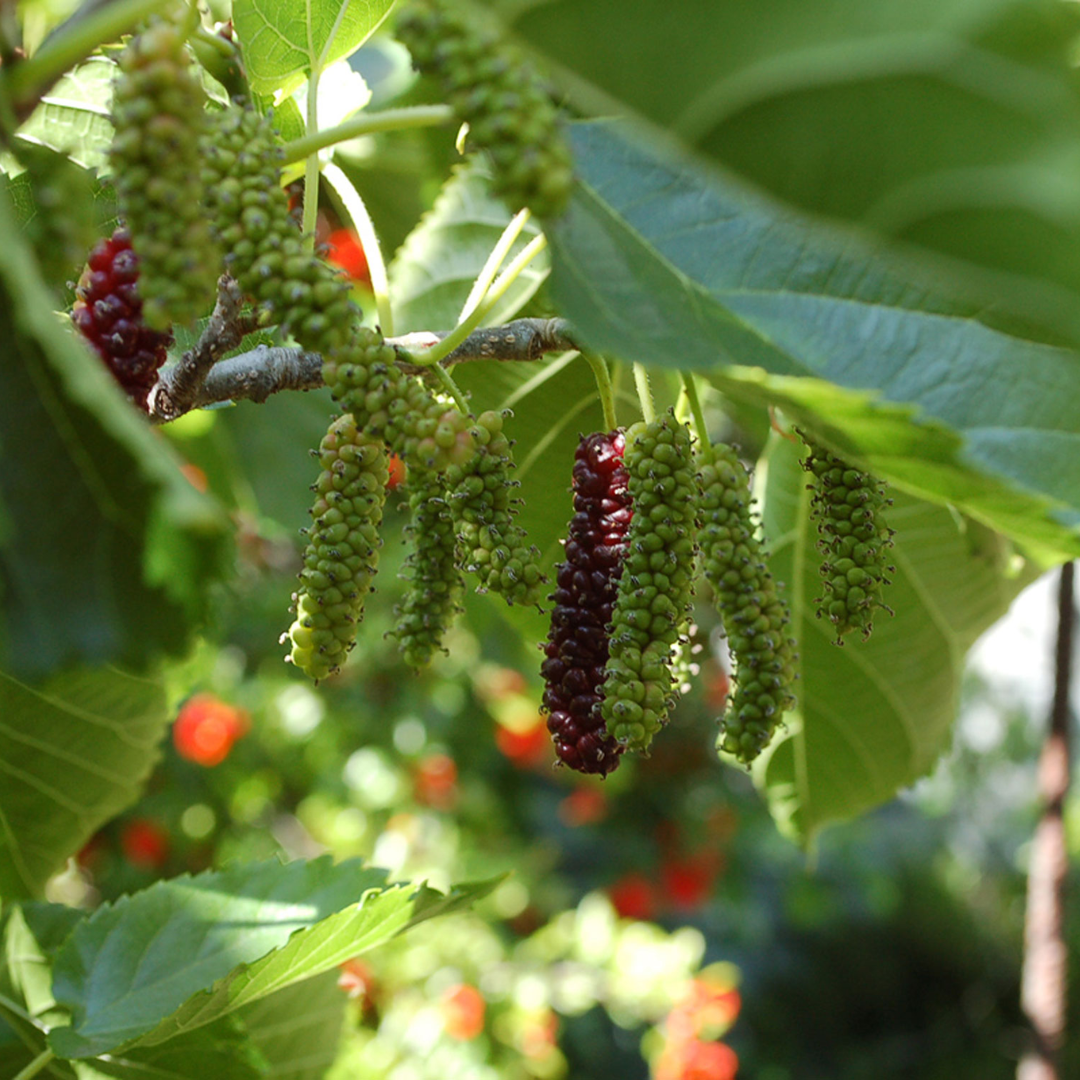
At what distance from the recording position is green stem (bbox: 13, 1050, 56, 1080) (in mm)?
838

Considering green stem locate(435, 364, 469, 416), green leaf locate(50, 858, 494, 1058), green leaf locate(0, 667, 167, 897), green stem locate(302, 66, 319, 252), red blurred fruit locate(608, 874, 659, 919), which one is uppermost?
green stem locate(302, 66, 319, 252)

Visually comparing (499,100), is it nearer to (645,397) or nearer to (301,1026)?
(645,397)

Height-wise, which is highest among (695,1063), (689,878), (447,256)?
(447,256)

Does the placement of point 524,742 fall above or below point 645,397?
below

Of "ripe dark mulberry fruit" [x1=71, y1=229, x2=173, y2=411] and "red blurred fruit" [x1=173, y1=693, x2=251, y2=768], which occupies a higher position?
"ripe dark mulberry fruit" [x1=71, y1=229, x2=173, y2=411]

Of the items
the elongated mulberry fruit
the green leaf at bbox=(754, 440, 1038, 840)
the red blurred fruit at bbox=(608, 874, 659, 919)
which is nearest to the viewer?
the elongated mulberry fruit

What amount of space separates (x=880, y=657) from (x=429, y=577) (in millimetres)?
619

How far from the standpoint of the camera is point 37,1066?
0.84 meters

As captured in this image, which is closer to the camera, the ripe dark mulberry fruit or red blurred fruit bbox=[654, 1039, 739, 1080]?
the ripe dark mulberry fruit

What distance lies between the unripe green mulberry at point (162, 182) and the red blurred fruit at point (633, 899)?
2.67 m

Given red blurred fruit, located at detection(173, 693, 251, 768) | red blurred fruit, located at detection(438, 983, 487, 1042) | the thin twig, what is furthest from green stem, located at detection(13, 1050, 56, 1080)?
red blurred fruit, located at detection(173, 693, 251, 768)

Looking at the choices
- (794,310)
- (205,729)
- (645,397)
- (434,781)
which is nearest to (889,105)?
(794,310)

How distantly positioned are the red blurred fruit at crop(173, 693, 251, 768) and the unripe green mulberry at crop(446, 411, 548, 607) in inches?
79.7

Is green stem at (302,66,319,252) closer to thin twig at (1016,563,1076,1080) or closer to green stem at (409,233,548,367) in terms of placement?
green stem at (409,233,548,367)
